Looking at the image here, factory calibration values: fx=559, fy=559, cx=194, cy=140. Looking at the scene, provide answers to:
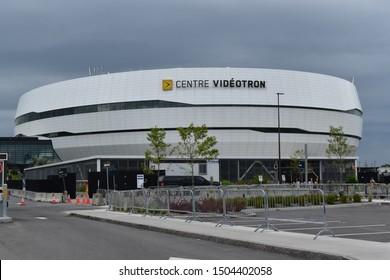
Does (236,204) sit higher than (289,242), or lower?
higher

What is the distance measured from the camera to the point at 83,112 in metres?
100

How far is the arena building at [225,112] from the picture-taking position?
9244 centimetres

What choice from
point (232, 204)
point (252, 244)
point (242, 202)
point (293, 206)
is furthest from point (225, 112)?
point (252, 244)

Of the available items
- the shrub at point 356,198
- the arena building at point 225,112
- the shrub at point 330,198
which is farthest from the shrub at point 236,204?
the arena building at point 225,112

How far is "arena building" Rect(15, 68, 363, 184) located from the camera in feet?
303

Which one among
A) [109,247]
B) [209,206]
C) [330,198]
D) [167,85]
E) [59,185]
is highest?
[167,85]

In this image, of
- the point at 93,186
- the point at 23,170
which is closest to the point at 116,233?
the point at 93,186

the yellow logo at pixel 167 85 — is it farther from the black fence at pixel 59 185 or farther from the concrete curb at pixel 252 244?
the concrete curb at pixel 252 244

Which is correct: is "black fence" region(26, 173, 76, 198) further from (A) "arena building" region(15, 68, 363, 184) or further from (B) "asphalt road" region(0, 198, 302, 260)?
(A) "arena building" region(15, 68, 363, 184)

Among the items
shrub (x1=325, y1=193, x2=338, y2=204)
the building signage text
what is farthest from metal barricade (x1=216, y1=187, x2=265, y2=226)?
the building signage text

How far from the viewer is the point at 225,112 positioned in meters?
92.3

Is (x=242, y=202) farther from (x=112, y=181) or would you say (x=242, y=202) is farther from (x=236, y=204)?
(x=112, y=181)

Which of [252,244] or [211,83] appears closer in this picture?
[252,244]

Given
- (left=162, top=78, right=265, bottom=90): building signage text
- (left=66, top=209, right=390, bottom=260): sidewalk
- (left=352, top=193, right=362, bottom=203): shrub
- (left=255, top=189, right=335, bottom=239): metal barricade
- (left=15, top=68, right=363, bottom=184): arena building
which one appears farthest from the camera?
(left=162, top=78, right=265, bottom=90): building signage text
